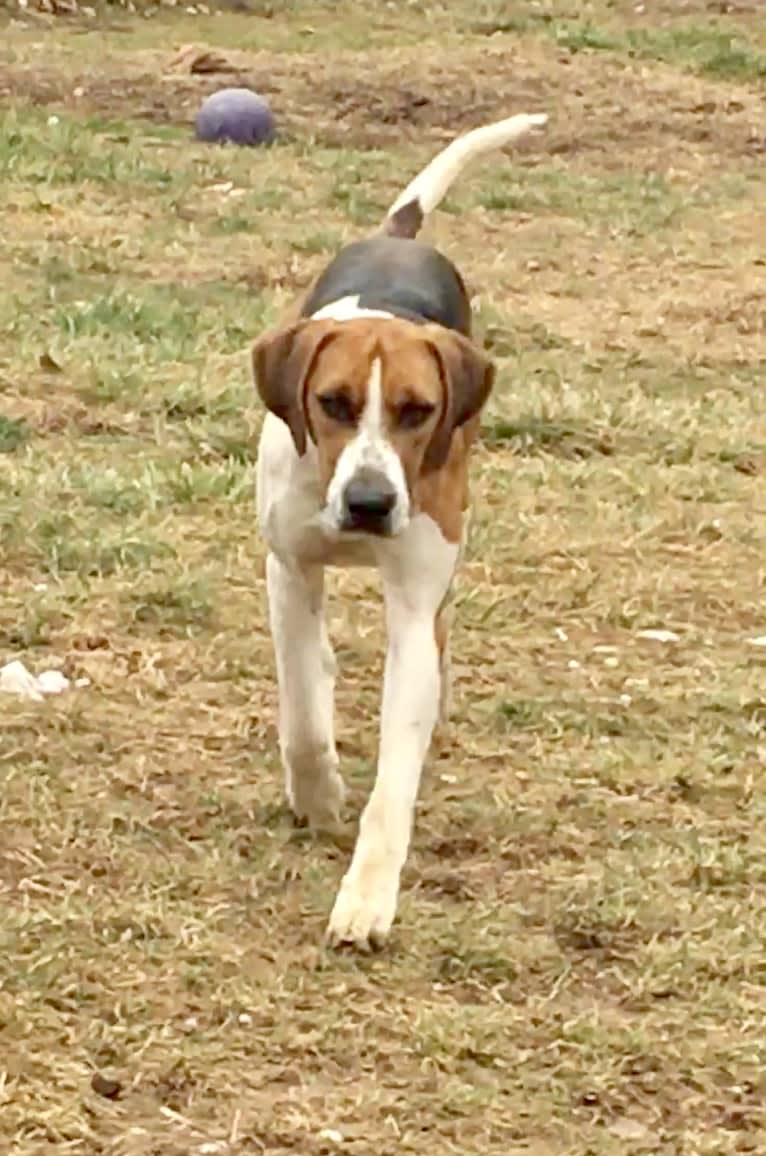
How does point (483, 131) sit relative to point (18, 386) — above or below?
above

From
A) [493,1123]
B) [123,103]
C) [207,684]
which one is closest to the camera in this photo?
[493,1123]

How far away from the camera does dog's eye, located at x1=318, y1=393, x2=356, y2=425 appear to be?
474 centimetres

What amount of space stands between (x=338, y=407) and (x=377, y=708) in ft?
4.71

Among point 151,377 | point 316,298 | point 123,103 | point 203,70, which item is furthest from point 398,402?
point 203,70

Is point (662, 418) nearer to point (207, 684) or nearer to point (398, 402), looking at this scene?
point (207, 684)

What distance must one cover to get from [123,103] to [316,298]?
8.46 m

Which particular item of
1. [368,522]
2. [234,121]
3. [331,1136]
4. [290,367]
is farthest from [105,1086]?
[234,121]

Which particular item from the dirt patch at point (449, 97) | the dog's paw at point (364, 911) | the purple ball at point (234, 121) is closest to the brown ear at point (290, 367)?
the dog's paw at point (364, 911)

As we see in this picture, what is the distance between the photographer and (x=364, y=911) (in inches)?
187

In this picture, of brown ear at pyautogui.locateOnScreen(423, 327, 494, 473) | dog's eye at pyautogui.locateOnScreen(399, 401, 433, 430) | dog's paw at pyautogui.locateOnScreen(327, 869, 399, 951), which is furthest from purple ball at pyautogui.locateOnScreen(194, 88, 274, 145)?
dog's paw at pyautogui.locateOnScreen(327, 869, 399, 951)

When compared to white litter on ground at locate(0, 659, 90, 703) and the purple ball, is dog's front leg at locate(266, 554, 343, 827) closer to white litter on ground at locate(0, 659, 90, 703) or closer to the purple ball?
white litter on ground at locate(0, 659, 90, 703)

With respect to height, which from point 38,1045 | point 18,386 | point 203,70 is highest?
point 38,1045

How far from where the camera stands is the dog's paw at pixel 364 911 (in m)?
4.73

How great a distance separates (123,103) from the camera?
1371 centimetres
